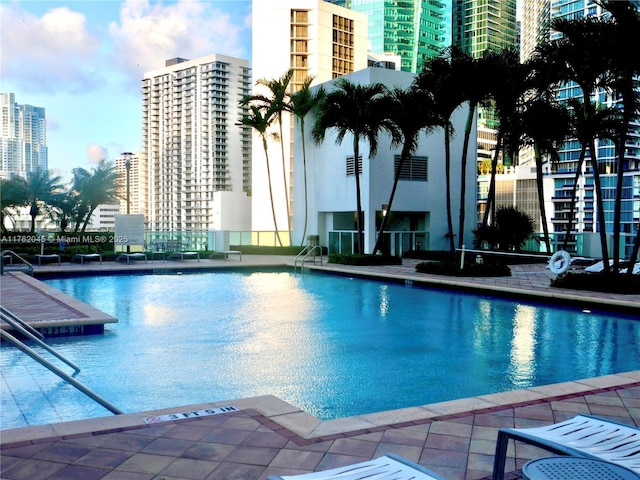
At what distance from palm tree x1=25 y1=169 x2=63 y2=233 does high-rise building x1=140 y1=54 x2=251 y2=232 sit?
6115cm

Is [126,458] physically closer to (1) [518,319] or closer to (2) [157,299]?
(1) [518,319]

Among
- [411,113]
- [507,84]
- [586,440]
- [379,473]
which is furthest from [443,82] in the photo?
[379,473]

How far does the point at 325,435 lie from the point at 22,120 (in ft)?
61.9

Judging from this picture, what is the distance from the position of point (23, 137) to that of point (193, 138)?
85242 mm

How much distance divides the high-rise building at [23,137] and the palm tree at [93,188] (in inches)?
266

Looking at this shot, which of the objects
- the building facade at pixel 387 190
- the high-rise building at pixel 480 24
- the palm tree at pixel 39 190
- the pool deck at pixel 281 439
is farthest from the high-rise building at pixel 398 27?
the pool deck at pixel 281 439

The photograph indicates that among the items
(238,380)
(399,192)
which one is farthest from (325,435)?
(399,192)

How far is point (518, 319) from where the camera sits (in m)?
10.9

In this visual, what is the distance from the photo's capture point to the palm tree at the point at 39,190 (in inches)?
1371

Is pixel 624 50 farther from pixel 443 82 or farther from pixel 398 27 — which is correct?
pixel 398 27

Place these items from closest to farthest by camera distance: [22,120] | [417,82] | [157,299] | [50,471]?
[50,471], [157,299], [417,82], [22,120]

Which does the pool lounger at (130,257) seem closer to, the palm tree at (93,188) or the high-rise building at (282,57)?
the palm tree at (93,188)

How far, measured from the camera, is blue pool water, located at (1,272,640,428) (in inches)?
234

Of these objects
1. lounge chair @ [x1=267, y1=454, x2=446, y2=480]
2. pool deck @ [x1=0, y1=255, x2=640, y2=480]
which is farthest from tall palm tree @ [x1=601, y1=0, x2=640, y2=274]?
lounge chair @ [x1=267, y1=454, x2=446, y2=480]
